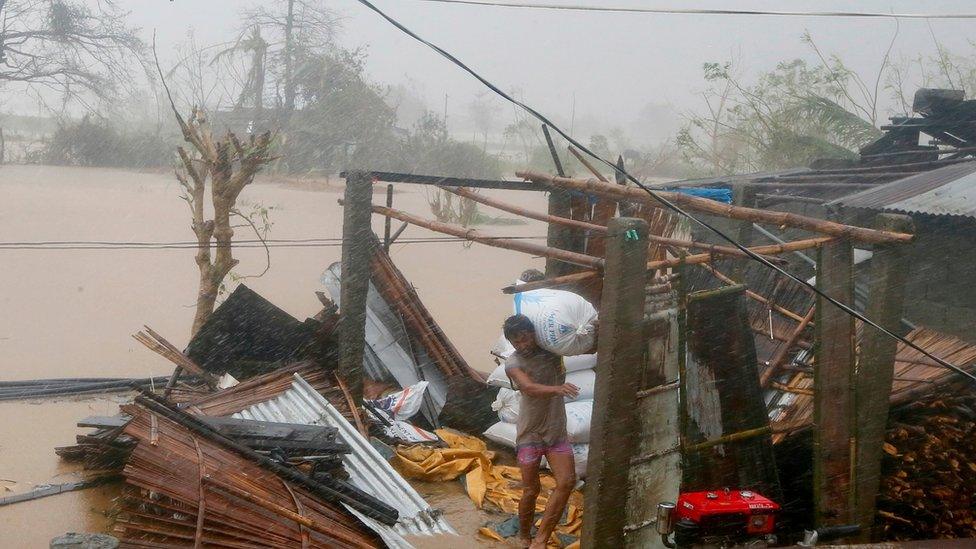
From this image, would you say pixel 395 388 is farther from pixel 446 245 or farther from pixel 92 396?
pixel 446 245

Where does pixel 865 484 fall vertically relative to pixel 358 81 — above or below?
below

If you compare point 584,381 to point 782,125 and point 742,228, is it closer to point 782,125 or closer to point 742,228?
point 742,228

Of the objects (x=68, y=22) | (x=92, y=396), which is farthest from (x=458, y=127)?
(x=92, y=396)

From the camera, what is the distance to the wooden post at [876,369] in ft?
15.6

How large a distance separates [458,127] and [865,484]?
262 ft

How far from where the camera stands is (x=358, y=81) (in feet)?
112

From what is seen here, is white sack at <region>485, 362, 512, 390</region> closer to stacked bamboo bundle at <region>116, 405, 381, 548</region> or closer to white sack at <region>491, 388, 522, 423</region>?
white sack at <region>491, 388, 522, 423</region>

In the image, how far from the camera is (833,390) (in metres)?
4.90

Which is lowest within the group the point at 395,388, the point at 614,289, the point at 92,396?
the point at 92,396

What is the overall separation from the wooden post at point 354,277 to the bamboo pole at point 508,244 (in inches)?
6.8

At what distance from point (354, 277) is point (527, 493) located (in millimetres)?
2292

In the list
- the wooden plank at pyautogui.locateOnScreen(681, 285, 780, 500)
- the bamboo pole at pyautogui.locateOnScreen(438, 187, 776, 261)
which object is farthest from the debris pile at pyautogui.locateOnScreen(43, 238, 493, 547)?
the wooden plank at pyautogui.locateOnScreen(681, 285, 780, 500)

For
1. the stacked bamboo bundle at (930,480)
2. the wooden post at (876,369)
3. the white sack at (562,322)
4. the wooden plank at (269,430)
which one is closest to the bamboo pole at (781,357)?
the stacked bamboo bundle at (930,480)

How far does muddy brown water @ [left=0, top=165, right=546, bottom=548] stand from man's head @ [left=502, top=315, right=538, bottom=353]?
148 centimetres
